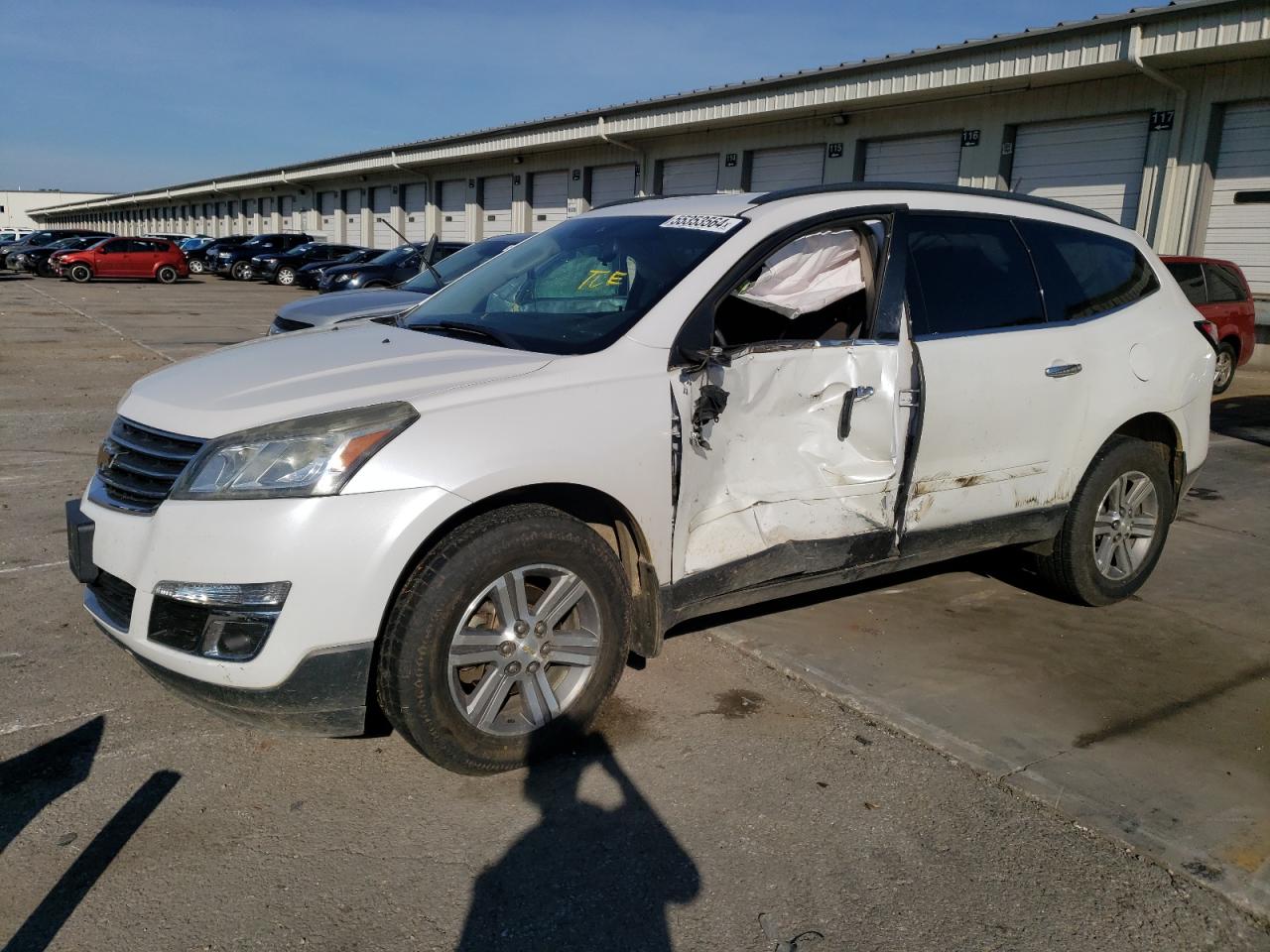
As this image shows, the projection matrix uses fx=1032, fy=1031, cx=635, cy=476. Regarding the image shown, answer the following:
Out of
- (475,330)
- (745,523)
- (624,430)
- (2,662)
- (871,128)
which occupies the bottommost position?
(2,662)

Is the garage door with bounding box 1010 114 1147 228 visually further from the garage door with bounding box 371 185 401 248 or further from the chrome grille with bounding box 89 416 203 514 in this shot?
the garage door with bounding box 371 185 401 248

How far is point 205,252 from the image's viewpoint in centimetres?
4075

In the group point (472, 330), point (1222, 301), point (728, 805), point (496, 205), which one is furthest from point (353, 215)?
point (728, 805)

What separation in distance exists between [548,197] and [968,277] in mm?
26496

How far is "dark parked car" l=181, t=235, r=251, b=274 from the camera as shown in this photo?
131 ft

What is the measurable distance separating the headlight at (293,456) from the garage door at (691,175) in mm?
20897

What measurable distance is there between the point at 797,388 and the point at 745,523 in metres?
0.53

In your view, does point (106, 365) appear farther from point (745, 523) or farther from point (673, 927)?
point (673, 927)

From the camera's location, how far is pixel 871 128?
19.7 m

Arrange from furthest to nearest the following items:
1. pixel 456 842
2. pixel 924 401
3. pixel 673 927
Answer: pixel 924 401 → pixel 456 842 → pixel 673 927

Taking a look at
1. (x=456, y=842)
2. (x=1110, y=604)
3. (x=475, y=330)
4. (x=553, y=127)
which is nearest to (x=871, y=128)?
(x=553, y=127)

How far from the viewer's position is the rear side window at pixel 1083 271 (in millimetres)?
4613

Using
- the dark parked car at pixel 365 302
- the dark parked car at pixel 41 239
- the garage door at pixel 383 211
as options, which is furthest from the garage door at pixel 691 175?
the dark parked car at pixel 41 239

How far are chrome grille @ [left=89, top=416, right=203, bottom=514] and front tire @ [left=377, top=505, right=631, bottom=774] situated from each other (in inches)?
32.2
